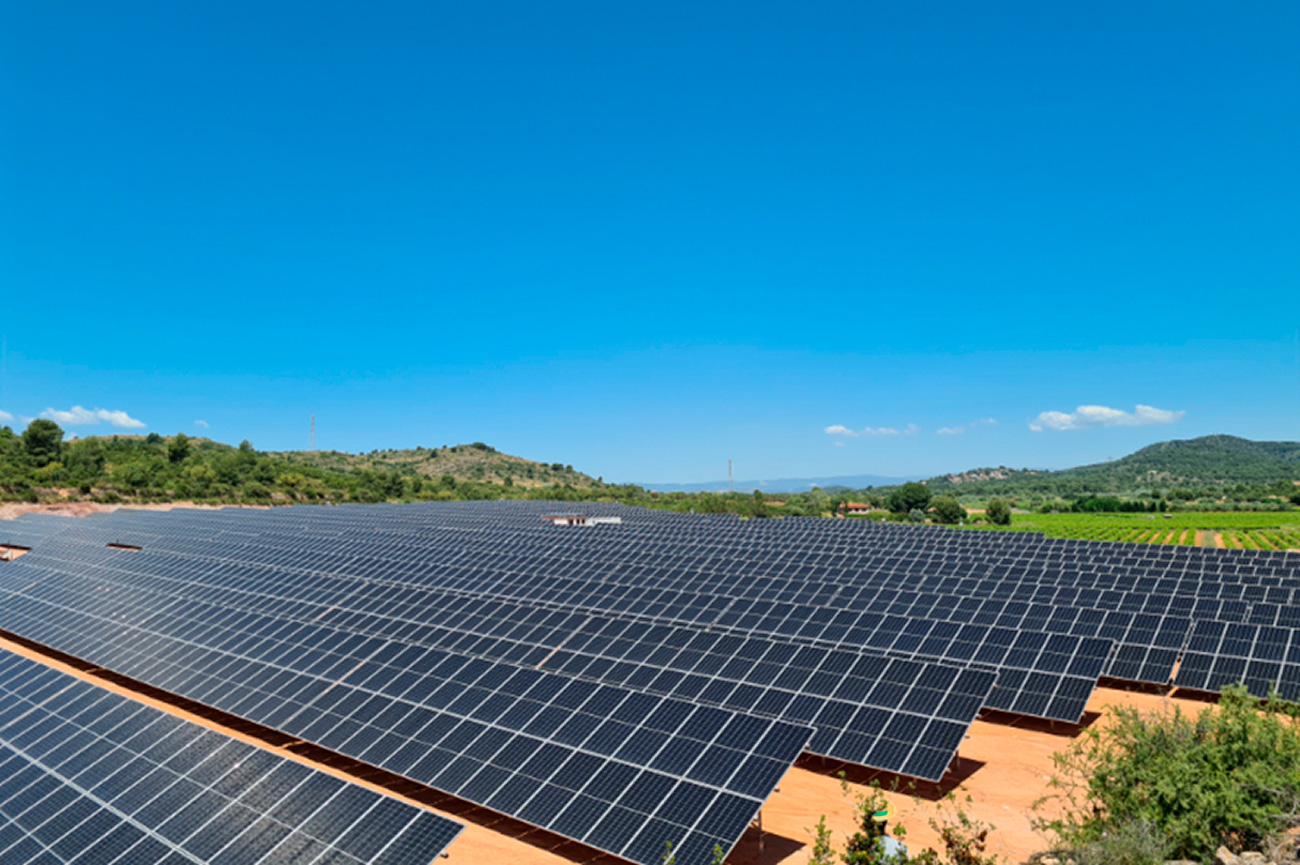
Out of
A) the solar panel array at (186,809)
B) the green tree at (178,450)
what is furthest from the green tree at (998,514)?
the green tree at (178,450)

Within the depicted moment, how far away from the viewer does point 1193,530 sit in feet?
290

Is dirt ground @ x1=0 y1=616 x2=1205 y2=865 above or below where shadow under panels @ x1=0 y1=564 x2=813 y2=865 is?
below

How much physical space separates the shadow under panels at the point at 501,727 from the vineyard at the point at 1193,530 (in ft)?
219

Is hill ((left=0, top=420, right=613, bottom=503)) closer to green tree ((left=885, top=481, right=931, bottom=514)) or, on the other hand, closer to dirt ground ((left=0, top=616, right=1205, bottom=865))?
green tree ((left=885, top=481, right=931, bottom=514))

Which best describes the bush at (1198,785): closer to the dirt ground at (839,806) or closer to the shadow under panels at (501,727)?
the dirt ground at (839,806)

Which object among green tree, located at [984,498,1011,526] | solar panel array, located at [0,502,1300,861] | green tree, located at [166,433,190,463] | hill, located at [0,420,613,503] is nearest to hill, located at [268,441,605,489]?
hill, located at [0,420,613,503]

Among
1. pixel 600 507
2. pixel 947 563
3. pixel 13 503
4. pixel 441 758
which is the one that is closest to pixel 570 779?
pixel 441 758

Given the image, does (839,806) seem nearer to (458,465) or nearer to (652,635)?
(652,635)

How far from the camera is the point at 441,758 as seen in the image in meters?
12.9

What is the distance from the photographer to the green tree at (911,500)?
4589 inches

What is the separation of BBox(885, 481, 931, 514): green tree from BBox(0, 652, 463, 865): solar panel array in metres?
115

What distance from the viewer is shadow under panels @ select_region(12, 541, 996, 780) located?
14.1 m

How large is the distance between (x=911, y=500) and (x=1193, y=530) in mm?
37805

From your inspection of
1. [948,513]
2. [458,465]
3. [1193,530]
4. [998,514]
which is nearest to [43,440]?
[458,465]
